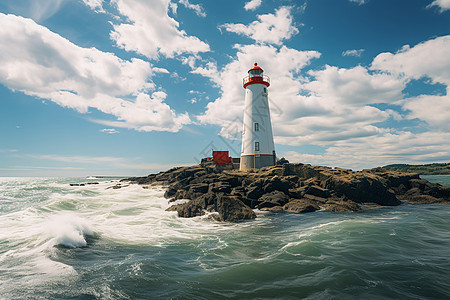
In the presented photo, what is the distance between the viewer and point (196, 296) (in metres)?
4.80

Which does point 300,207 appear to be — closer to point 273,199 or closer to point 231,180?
point 273,199

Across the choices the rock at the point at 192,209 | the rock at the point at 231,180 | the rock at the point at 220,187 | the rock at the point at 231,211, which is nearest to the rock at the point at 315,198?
the rock at the point at 231,180

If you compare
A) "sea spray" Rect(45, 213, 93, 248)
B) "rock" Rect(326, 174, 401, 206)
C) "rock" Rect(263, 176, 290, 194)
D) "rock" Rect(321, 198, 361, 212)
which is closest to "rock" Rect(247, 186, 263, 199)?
"rock" Rect(263, 176, 290, 194)

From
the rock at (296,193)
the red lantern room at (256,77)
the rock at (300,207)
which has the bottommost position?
the rock at (300,207)

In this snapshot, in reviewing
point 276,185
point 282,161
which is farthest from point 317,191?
point 282,161

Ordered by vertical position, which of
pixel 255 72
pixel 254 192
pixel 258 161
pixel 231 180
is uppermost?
pixel 255 72

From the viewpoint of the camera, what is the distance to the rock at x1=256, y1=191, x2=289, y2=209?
15.6 m

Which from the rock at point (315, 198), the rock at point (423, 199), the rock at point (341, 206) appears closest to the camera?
the rock at point (341, 206)

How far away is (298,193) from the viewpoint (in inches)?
698

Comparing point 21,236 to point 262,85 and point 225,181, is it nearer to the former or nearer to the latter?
point 225,181

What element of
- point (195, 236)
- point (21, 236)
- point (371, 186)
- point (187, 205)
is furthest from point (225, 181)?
point (21, 236)

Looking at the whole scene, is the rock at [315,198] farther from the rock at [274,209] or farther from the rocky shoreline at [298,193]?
the rock at [274,209]

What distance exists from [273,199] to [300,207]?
6.57 feet

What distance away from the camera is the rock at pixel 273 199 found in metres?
15.6
